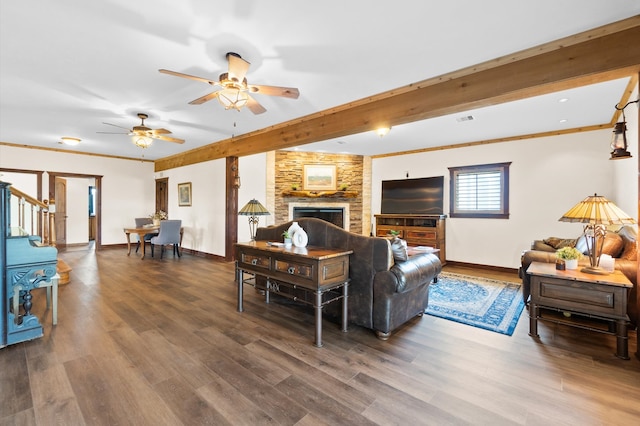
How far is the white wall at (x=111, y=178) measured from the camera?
6844mm

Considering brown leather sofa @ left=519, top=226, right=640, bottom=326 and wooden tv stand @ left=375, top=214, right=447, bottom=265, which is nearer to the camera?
brown leather sofa @ left=519, top=226, right=640, bottom=326

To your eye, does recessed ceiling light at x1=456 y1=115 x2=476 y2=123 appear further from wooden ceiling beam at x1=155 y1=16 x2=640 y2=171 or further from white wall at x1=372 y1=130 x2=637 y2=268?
white wall at x1=372 y1=130 x2=637 y2=268

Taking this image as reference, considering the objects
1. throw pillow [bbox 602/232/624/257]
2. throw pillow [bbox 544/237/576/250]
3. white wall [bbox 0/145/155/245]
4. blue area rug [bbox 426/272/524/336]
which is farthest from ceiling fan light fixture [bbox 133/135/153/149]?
throw pillow [bbox 544/237/576/250]

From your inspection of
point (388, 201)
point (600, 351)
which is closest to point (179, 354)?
point (600, 351)

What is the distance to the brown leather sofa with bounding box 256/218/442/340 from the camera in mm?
2664

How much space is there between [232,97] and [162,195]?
729 centimetres

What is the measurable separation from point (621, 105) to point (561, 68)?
227cm

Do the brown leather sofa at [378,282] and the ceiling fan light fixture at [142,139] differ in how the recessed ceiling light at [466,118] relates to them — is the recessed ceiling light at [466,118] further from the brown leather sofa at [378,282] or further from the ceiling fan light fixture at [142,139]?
the ceiling fan light fixture at [142,139]

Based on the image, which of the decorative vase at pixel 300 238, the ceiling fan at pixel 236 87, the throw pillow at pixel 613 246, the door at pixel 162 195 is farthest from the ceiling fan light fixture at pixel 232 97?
the door at pixel 162 195

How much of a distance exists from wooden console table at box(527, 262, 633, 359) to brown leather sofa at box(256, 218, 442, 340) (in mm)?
951

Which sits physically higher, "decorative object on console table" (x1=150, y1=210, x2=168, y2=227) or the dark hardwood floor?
"decorative object on console table" (x1=150, y1=210, x2=168, y2=227)

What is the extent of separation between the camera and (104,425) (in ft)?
5.27

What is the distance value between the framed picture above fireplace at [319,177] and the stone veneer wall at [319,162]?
0.33 feet

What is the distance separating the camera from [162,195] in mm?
8859
